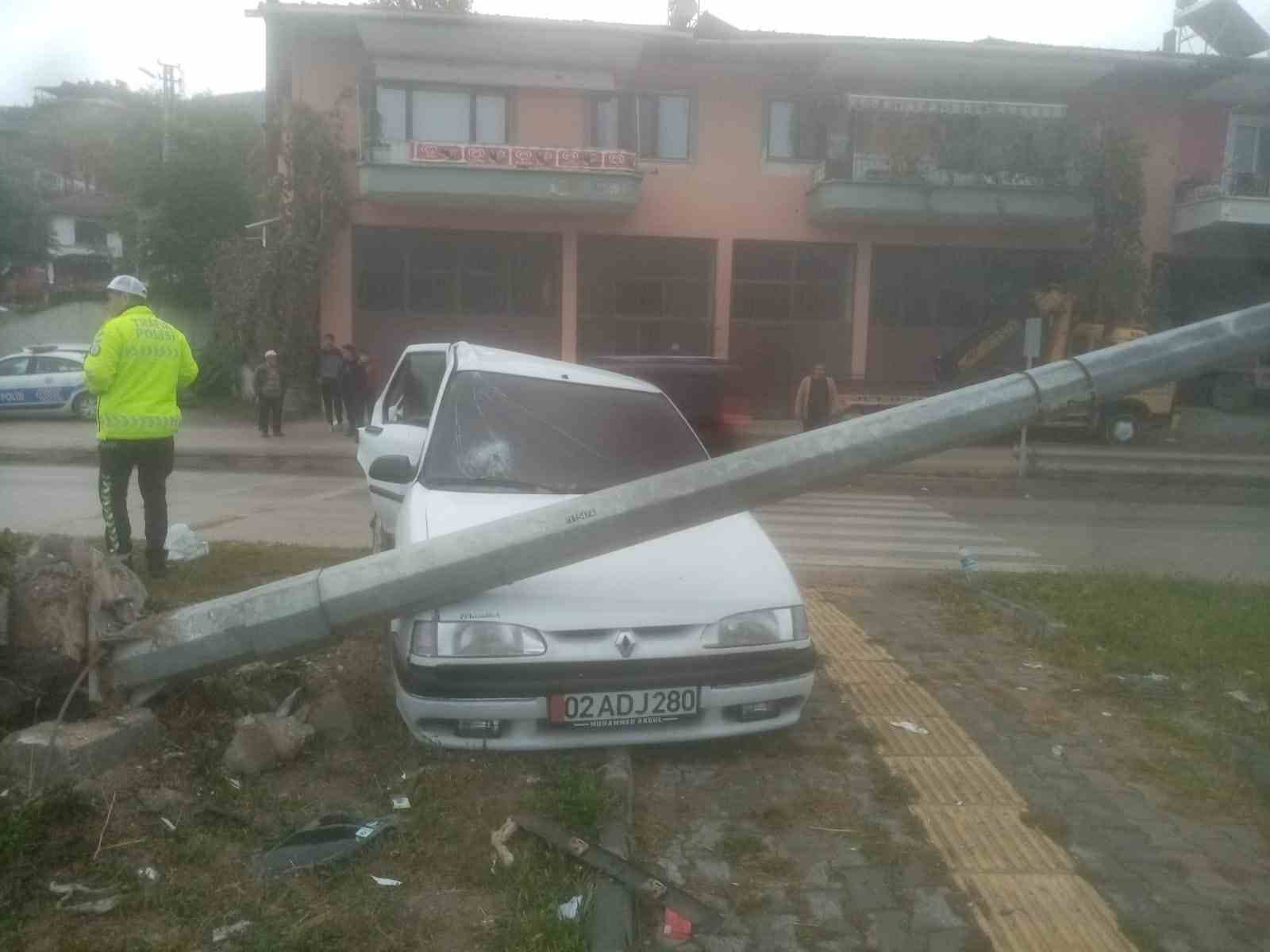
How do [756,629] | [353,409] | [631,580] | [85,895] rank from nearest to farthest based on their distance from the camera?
[85,895] → [756,629] → [631,580] → [353,409]

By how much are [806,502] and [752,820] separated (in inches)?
422

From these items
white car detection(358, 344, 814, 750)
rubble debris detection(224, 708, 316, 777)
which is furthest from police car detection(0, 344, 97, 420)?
rubble debris detection(224, 708, 316, 777)

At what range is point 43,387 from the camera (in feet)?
74.5

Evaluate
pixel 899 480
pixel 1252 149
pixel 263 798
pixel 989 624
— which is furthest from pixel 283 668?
pixel 1252 149

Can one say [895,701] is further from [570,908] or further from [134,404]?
[134,404]

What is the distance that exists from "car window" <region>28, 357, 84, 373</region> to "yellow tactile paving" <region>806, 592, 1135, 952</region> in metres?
21.3

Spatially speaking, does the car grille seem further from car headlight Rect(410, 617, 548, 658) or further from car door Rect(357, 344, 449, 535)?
car door Rect(357, 344, 449, 535)

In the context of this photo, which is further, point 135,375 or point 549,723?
point 135,375

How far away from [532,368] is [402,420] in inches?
67.0

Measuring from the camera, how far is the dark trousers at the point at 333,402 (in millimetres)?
21141

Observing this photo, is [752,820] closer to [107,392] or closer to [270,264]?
[107,392]

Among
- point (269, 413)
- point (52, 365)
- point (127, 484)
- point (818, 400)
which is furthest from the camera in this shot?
point (52, 365)

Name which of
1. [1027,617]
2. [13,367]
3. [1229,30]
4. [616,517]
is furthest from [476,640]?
[1229,30]

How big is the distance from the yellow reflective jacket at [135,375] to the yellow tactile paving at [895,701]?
4.48 meters
